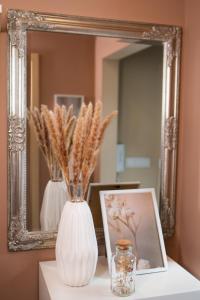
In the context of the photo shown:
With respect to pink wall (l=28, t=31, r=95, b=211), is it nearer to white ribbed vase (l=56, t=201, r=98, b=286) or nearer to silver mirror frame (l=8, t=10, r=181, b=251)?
silver mirror frame (l=8, t=10, r=181, b=251)

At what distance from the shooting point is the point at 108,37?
1627 millimetres

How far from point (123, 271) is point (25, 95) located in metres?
0.80

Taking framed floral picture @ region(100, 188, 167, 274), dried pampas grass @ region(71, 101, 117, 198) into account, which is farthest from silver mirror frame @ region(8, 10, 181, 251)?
dried pampas grass @ region(71, 101, 117, 198)

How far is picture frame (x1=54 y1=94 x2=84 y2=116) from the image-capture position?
158 cm

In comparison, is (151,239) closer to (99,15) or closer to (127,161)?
(127,161)

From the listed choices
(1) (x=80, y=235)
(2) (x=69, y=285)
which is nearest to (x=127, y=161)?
(1) (x=80, y=235)

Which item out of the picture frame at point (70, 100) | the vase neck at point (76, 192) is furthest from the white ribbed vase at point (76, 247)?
the picture frame at point (70, 100)

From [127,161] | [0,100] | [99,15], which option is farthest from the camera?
[127,161]

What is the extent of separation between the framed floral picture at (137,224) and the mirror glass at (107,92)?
0.32ft

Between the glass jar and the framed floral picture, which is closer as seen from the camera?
the glass jar

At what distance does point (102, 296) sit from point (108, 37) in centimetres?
107

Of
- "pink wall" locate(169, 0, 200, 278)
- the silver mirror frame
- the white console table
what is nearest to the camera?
the white console table

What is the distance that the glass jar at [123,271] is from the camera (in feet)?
4.46

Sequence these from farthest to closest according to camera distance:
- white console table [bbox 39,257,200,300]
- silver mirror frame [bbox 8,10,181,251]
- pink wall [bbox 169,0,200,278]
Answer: pink wall [bbox 169,0,200,278] → silver mirror frame [bbox 8,10,181,251] → white console table [bbox 39,257,200,300]
